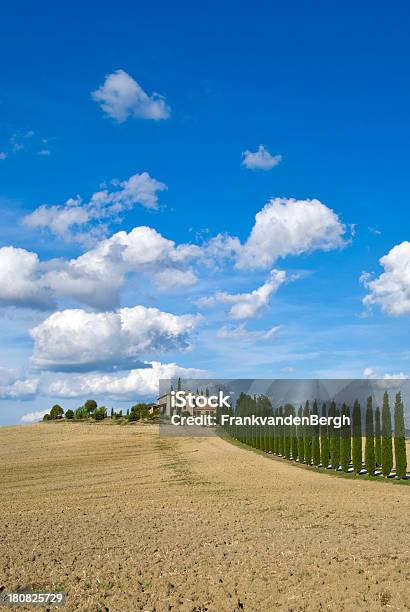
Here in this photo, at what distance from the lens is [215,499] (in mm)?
18844

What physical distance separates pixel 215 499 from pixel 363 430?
56.1ft

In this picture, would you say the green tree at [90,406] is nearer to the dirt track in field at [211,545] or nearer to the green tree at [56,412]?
the green tree at [56,412]

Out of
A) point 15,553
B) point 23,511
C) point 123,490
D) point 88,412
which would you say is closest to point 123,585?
point 15,553

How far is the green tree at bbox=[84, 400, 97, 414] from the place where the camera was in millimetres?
121238

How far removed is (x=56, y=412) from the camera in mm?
120000

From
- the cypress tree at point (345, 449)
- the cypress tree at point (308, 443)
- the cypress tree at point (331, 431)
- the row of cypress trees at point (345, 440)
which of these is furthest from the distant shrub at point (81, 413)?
the cypress tree at point (345, 449)

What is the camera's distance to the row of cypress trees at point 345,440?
29484mm

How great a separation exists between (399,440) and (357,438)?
356cm

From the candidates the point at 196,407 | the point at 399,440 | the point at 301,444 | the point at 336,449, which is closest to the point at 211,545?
the point at 399,440

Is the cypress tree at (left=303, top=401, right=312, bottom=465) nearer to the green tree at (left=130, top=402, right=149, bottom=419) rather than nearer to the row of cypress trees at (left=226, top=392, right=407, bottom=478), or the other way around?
the row of cypress trees at (left=226, top=392, right=407, bottom=478)

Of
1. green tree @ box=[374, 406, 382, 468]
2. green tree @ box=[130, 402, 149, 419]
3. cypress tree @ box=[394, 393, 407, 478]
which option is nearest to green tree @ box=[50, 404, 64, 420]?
green tree @ box=[130, 402, 149, 419]

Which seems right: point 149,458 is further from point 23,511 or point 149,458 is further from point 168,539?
point 168,539

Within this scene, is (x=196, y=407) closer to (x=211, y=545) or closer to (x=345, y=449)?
(x=345, y=449)

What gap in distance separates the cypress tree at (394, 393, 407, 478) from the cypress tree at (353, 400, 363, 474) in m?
2.49
